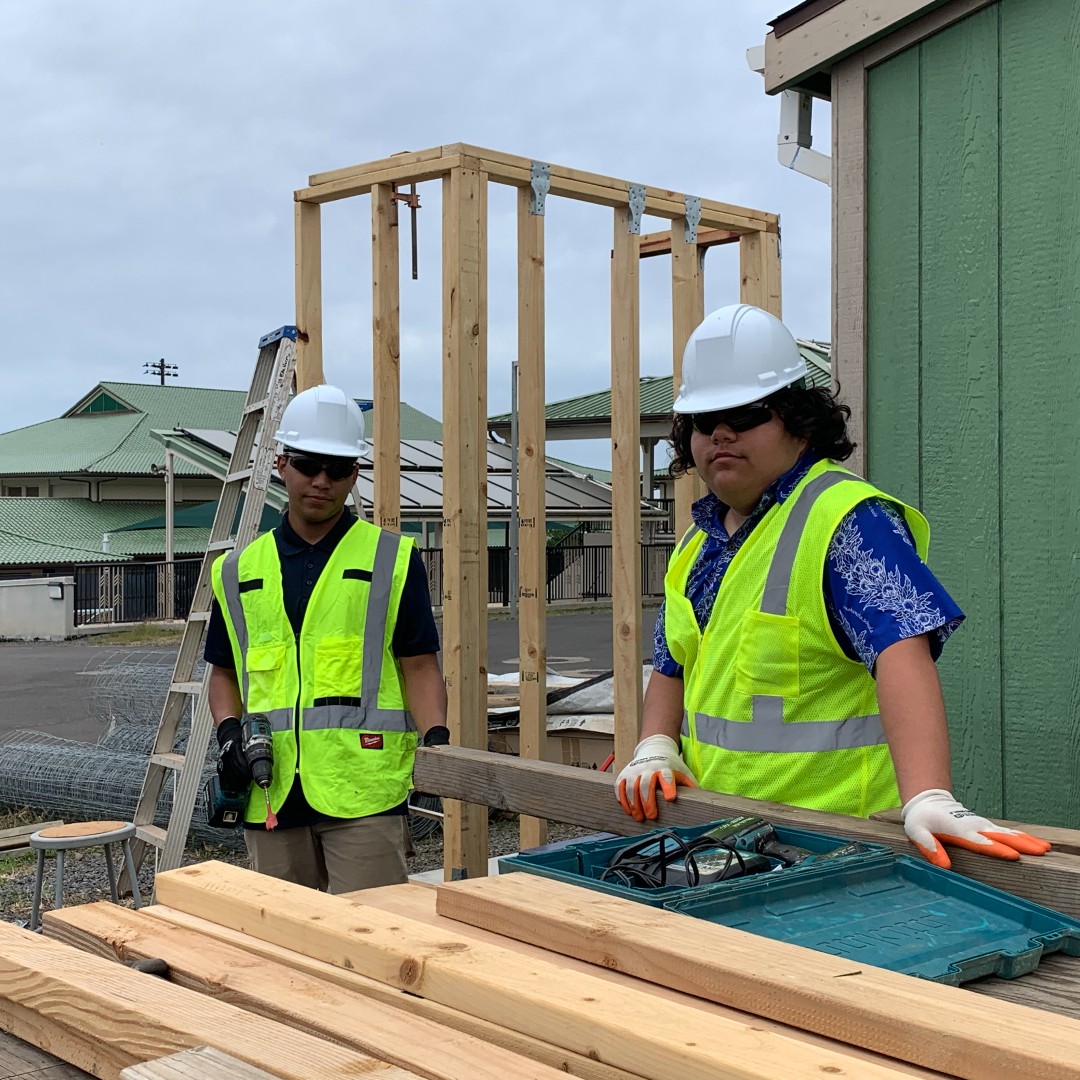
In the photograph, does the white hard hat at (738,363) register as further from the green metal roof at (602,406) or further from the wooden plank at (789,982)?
the green metal roof at (602,406)

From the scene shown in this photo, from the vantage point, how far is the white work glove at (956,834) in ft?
6.49

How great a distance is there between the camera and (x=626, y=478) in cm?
638

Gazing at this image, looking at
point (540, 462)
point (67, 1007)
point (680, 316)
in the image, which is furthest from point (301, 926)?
point (680, 316)

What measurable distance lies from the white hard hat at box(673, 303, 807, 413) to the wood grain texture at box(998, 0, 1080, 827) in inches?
60.7

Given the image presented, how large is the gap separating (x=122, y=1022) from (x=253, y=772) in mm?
2561

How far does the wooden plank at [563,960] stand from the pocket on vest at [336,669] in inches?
79.5

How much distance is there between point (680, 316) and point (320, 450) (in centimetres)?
299

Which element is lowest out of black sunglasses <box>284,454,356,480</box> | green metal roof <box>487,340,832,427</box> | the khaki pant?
the khaki pant

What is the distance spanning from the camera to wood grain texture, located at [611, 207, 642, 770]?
6.34 meters

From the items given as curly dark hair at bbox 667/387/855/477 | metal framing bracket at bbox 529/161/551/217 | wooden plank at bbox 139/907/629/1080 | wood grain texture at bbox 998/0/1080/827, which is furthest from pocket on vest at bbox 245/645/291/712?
metal framing bracket at bbox 529/161/551/217

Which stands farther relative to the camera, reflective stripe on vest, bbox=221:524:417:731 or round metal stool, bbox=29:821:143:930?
round metal stool, bbox=29:821:143:930

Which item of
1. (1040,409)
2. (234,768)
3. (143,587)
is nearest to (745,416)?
(1040,409)

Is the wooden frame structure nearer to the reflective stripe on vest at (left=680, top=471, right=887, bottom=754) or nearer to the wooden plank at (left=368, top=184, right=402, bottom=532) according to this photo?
the wooden plank at (left=368, top=184, right=402, bottom=532)

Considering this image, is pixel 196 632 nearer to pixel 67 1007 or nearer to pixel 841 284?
pixel 841 284
